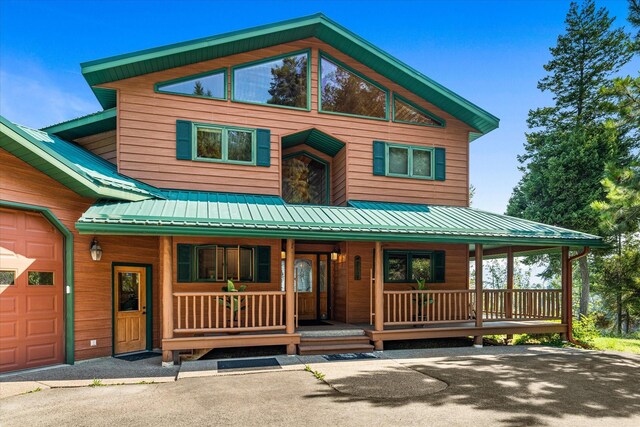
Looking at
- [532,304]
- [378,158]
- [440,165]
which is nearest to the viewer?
[532,304]

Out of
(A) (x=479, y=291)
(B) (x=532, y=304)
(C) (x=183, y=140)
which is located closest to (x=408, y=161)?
(A) (x=479, y=291)

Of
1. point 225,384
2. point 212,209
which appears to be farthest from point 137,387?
point 212,209

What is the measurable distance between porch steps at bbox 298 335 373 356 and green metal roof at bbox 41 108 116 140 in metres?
7.89

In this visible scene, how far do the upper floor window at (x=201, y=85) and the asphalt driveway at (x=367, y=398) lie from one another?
299 inches

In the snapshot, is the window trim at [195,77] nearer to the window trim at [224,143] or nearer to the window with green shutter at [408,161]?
the window trim at [224,143]

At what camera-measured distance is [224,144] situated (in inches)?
445

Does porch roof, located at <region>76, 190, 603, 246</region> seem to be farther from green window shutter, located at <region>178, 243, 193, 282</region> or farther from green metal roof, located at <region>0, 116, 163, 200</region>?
green window shutter, located at <region>178, 243, 193, 282</region>

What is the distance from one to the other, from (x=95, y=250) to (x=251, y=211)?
364 cm

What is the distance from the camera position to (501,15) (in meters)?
18.1

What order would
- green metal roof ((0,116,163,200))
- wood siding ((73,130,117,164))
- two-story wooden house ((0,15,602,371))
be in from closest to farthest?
1. green metal roof ((0,116,163,200))
2. two-story wooden house ((0,15,602,371))
3. wood siding ((73,130,117,164))

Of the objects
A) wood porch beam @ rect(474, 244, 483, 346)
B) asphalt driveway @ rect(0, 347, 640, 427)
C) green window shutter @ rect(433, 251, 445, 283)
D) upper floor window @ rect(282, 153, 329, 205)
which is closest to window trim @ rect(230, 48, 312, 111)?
upper floor window @ rect(282, 153, 329, 205)

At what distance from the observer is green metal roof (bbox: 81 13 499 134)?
1034cm

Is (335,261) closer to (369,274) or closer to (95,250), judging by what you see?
(369,274)

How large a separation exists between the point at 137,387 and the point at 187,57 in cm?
837
